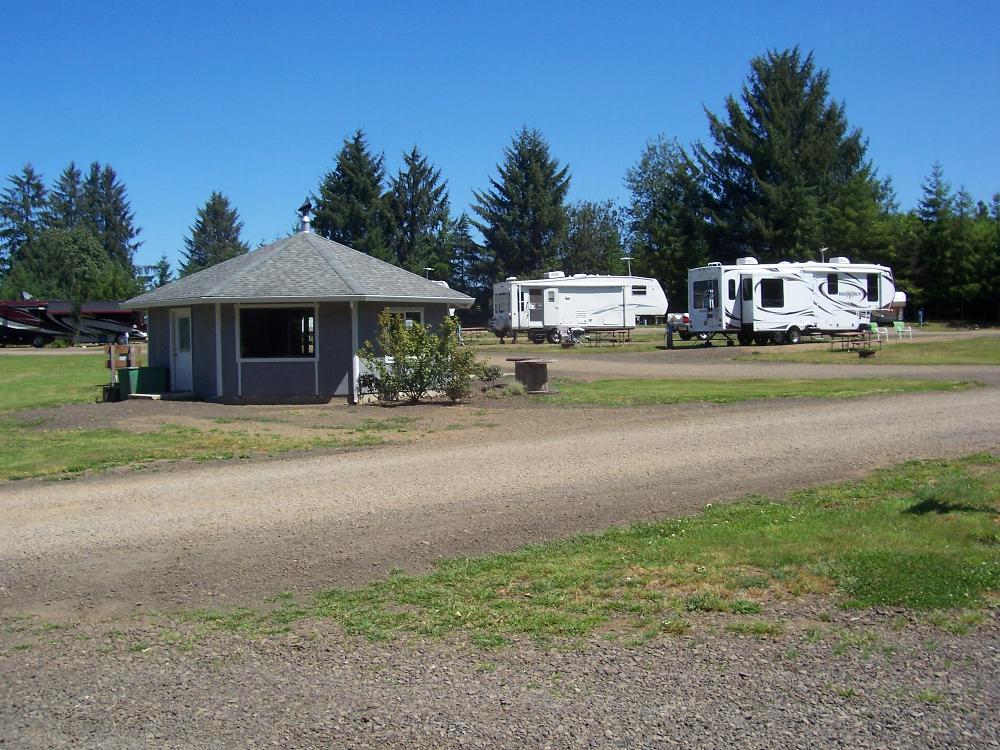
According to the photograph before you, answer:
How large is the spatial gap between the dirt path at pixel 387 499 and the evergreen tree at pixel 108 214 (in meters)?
92.2

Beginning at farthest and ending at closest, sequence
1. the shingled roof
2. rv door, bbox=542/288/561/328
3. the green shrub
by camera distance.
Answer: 1. rv door, bbox=542/288/561/328
2. the shingled roof
3. the green shrub

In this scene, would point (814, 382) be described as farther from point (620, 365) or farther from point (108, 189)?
point (108, 189)

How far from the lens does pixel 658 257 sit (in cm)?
6106

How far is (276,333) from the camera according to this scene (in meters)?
20.7

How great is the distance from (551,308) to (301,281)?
2371cm

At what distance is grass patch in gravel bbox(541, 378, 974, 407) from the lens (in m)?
19.0

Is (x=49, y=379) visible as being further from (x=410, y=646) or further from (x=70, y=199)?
(x=70, y=199)

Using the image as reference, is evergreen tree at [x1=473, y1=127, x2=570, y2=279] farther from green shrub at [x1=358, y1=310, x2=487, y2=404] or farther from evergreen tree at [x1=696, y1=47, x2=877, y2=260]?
green shrub at [x1=358, y1=310, x2=487, y2=404]

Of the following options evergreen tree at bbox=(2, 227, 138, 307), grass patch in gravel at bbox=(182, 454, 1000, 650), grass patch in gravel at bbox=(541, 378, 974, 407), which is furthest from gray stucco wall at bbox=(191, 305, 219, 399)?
evergreen tree at bbox=(2, 227, 138, 307)

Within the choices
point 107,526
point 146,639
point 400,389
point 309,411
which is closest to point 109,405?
point 309,411

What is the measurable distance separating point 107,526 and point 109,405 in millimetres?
11357

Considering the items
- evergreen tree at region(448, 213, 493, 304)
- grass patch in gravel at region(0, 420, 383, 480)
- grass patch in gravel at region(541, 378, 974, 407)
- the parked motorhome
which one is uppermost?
evergreen tree at region(448, 213, 493, 304)

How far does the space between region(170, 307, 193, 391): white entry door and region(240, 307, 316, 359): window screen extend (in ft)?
5.46

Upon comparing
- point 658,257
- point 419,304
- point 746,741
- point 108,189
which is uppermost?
point 108,189
